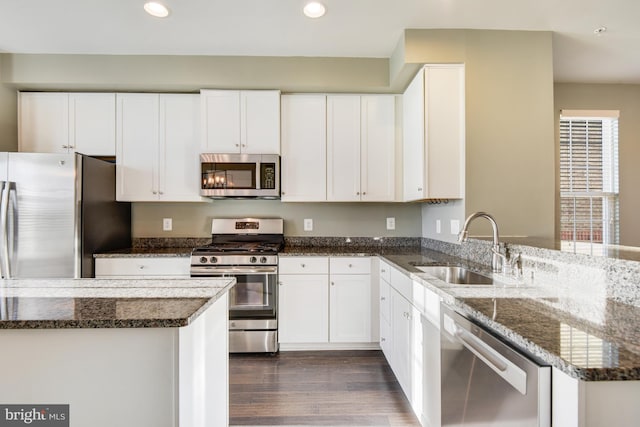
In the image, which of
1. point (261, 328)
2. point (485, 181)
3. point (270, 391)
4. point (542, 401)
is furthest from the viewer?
point (261, 328)

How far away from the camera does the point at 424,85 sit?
95.3 inches

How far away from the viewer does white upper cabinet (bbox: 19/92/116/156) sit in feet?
9.55

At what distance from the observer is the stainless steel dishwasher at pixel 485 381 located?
2.72 ft

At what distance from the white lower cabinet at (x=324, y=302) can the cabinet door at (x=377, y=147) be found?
71 cm

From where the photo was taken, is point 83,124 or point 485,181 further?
point 83,124

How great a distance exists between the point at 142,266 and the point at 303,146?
1.79m

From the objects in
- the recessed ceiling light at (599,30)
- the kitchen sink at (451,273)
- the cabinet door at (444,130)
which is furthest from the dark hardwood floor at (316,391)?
the recessed ceiling light at (599,30)

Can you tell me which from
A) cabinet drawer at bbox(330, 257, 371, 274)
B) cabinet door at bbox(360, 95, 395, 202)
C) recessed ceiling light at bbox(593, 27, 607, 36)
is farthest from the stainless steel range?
recessed ceiling light at bbox(593, 27, 607, 36)

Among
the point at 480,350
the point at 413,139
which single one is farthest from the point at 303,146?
the point at 480,350

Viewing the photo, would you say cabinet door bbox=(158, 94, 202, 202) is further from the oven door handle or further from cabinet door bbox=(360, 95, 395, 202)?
cabinet door bbox=(360, 95, 395, 202)

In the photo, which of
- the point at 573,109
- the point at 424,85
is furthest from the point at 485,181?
the point at 573,109

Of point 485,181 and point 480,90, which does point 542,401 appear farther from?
point 480,90

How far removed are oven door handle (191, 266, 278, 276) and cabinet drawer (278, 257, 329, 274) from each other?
0.13 m

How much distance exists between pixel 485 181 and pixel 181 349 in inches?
88.9
